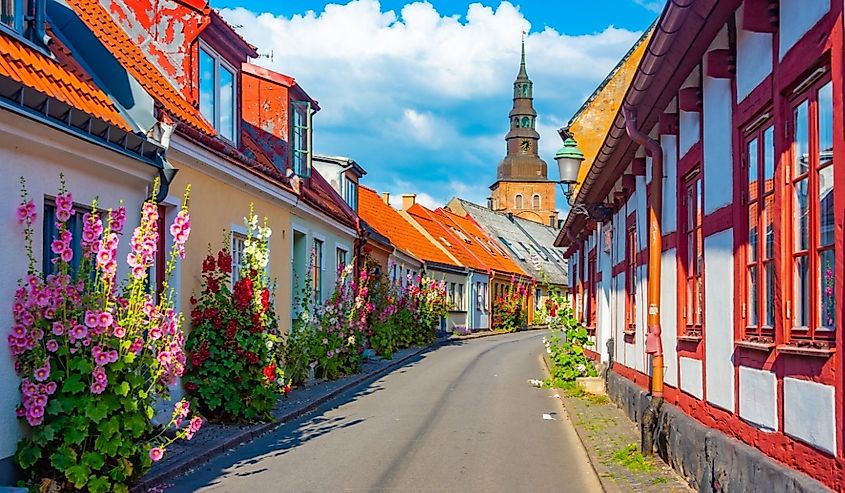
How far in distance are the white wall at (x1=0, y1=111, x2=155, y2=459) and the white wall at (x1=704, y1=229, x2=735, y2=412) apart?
5321 millimetres

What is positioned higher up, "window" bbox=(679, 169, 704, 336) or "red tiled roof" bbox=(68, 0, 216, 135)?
"red tiled roof" bbox=(68, 0, 216, 135)

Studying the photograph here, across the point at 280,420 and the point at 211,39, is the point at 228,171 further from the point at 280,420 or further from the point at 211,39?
the point at 280,420

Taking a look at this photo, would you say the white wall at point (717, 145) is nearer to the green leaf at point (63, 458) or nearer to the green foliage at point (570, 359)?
the green leaf at point (63, 458)

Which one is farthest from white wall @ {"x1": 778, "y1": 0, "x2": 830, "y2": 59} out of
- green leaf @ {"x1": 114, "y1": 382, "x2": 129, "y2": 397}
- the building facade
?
green leaf @ {"x1": 114, "y1": 382, "x2": 129, "y2": 397}

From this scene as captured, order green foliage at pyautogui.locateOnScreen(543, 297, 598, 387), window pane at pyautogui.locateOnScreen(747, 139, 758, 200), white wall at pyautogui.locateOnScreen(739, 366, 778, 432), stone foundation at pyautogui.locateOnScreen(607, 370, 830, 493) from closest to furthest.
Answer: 1. stone foundation at pyautogui.locateOnScreen(607, 370, 830, 493)
2. white wall at pyautogui.locateOnScreen(739, 366, 778, 432)
3. window pane at pyautogui.locateOnScreen(747, 139, 758, 200)
4. green foliage at pyautogui.locateOnScreen(543, 297, 598, 387)

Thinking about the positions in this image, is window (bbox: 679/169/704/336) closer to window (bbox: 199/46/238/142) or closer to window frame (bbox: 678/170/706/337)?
window frame (bbox: 678/170/706/337)

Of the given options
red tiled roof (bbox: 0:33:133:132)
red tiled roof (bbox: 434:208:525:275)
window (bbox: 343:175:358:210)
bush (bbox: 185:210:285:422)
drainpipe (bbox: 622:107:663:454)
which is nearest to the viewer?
red tiled roof (bbox: 0:33:133:132)

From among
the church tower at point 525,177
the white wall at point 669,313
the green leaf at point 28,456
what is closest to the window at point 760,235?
the white wall at point 669,313

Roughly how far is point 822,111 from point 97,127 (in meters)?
5.96

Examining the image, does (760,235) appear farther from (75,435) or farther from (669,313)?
(75,435)

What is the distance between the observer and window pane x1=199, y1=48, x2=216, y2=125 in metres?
14.3

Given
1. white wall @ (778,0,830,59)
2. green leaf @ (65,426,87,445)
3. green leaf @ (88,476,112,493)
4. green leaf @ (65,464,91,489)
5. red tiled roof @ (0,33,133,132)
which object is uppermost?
red tiled roof @ (0,33,133,132)

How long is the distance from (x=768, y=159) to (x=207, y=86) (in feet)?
33.0

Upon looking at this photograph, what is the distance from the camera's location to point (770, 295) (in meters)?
6.20
